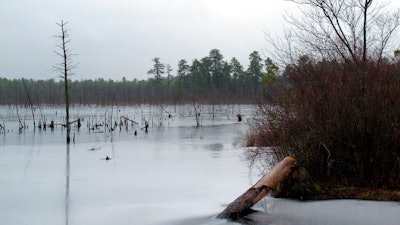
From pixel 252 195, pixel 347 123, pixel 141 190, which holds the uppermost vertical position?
pixel 347 123

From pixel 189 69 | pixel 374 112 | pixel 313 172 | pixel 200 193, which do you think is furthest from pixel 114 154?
pixel 189 69

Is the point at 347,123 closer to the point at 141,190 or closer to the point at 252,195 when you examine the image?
the point at 252,195

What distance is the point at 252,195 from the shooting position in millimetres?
7887

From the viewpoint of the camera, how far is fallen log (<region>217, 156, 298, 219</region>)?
7.77 metres

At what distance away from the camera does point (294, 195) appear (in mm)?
8961

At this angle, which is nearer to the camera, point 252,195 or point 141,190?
point 252,195

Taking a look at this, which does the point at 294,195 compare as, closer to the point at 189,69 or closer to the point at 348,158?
the point at 348,158

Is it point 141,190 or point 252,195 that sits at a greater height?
point 252,195

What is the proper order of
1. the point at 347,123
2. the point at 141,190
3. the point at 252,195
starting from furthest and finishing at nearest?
the point at 141,190 < the point at 347,123 < the point at 252,195

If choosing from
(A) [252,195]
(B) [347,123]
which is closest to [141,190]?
(A) [252,195]

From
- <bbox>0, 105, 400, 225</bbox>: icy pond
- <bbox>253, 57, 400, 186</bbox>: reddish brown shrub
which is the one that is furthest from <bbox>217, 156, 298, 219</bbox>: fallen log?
<bbox>253, 57, 400, 186</bbox>: reddish brown shrub

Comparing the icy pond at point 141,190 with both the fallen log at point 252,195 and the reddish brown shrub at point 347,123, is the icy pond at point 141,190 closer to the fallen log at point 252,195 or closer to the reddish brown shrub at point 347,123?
the fallen log at point 252,195

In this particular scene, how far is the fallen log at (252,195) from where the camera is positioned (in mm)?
7773

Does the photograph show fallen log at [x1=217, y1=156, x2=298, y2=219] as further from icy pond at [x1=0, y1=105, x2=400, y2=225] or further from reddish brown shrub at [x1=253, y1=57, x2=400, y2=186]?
reddish brown shrub at [x1=253, y1=57, x2=400, y2=186]
